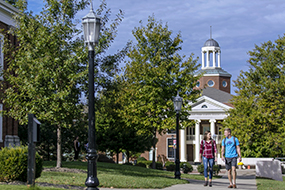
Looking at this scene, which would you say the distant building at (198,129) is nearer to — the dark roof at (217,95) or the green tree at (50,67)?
the dark roof at (217,95)

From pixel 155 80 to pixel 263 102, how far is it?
730 cm

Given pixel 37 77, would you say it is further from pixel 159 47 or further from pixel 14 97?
pixel 159 47

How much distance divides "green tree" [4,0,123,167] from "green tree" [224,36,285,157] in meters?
12.7

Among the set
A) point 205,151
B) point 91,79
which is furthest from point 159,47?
point 91,79

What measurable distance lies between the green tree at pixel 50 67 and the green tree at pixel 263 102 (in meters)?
12.7

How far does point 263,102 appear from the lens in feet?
85.3

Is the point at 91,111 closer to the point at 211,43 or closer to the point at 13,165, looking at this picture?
the point at 13,165

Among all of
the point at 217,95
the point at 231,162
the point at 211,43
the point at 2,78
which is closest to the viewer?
the point at 231,162

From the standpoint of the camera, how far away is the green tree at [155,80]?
Result: 2623 centimetres

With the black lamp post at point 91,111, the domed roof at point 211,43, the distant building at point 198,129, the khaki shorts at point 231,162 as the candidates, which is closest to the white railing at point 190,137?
the distant building at point 198,129

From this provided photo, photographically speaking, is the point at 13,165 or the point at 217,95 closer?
the point at 13,165

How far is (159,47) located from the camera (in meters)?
27.3

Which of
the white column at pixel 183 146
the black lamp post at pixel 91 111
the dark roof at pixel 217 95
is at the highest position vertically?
the dark roof at pixel 217 95

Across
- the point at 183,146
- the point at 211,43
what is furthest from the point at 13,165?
the point at 211,43
